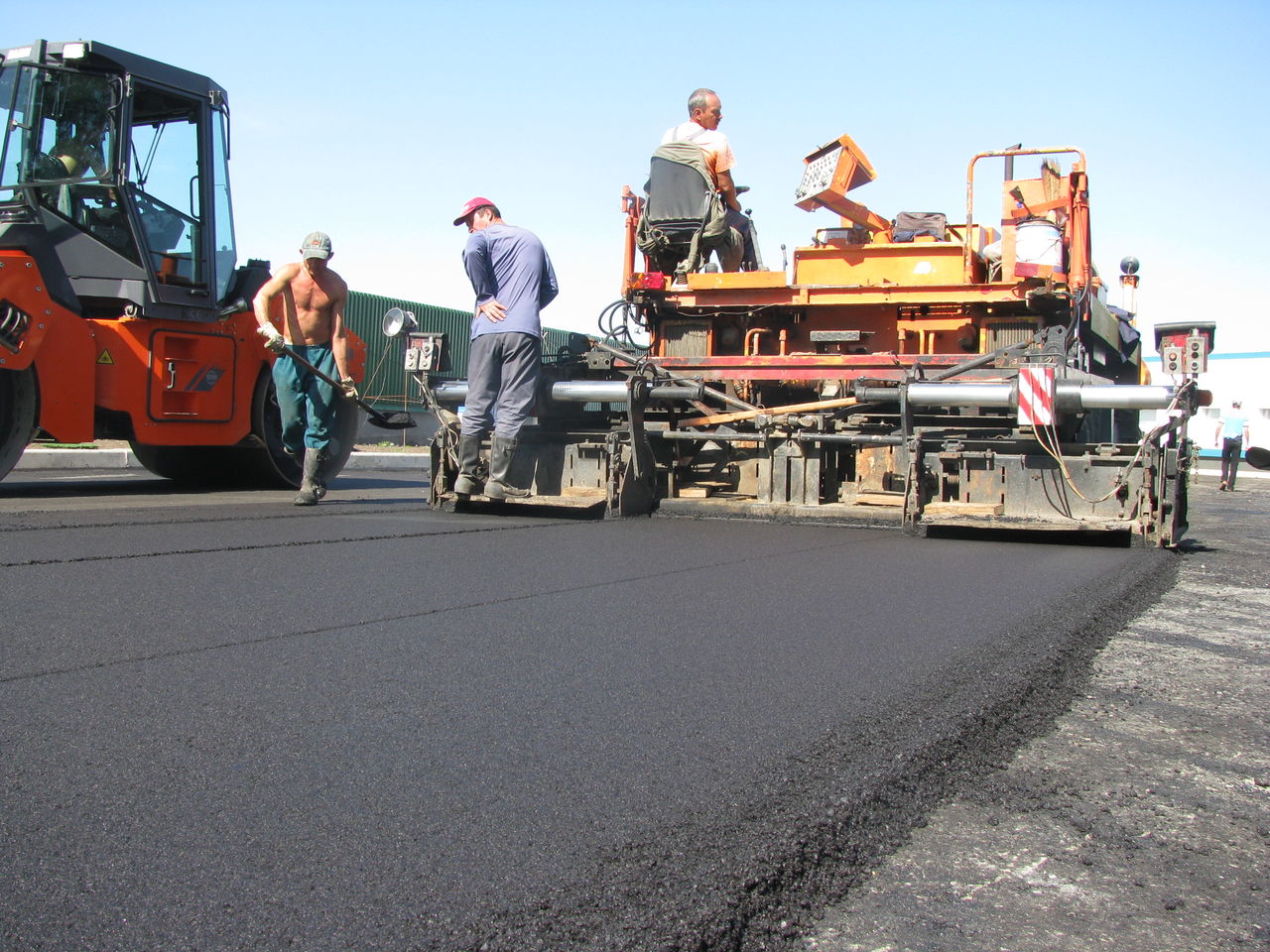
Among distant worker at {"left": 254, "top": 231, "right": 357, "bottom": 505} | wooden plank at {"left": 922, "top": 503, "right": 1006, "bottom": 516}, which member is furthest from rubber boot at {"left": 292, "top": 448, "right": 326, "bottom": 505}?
wooden plank at {"left": 922, "top": 503, "right": 1006, "bottom": 516}

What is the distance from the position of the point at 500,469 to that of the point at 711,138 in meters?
2.84

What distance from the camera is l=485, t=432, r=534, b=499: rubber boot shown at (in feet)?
25.0

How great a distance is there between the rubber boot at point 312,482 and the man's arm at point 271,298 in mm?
704

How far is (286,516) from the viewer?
21.7 feet

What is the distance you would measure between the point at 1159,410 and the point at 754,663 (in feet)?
14.8

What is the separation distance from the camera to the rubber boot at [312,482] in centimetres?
765

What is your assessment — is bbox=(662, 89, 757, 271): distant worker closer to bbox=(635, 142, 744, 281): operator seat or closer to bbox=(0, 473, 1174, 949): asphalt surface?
bbox=(635, 142, 744, 281): operator seat

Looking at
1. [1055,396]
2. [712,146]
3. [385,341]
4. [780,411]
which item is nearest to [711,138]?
[712,146]

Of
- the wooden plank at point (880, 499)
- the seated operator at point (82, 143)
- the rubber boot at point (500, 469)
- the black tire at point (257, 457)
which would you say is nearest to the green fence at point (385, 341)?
the black tire at point (257, 457)

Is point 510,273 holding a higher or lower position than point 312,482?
higher

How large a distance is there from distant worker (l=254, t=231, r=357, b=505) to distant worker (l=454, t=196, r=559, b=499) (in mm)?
890

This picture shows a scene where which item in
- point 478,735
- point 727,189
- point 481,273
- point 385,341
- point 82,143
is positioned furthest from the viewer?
point 385,341

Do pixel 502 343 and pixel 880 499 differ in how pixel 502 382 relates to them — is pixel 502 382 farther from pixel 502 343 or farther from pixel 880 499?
pixel 880 499

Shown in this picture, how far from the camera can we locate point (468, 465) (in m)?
7.75
